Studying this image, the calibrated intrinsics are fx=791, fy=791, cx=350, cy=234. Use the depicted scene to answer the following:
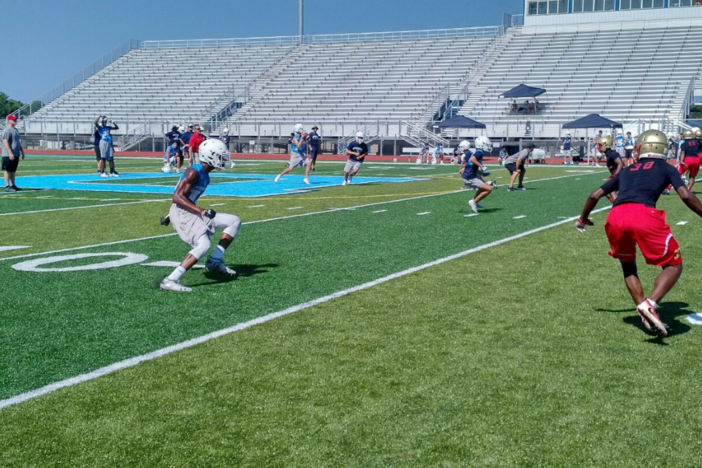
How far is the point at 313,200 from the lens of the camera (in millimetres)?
16469

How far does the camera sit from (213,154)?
23.8ft

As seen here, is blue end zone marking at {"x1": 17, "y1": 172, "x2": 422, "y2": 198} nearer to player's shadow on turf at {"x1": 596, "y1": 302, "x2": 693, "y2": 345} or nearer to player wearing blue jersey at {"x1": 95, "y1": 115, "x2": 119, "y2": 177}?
player wearing blue jersey at {"x1": 95, "y1": 115, "x2": 119, "y2": 177}

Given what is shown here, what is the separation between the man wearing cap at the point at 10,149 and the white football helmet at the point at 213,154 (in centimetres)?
1061

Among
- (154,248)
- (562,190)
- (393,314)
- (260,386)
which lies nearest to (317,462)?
(260,386)

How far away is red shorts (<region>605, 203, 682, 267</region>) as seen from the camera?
560 cm

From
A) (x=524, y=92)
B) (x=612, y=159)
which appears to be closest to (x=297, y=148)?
(x=612, y=159)

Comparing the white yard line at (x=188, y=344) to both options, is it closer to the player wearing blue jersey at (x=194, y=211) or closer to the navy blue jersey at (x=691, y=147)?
the player wearing blue jersey at (x=194, y=211)

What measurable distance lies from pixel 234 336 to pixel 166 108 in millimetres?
51408

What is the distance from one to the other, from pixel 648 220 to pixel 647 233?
0.10m

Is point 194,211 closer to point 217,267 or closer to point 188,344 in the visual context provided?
point 217,267

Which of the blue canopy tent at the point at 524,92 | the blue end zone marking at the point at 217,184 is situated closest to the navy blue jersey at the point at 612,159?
the blue end zone marking at the point at 217,184

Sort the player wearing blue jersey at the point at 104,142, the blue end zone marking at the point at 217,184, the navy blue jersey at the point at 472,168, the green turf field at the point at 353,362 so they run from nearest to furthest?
the green turf field at the point at 353,362 < the navy blue jersey at the point at 472,168 < the blue end zone marking at the point at 217,184 < the player wearing blue jersey at the point at 104,142

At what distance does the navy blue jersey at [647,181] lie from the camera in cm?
573

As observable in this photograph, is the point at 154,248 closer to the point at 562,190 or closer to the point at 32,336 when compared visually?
the point at 32,336
